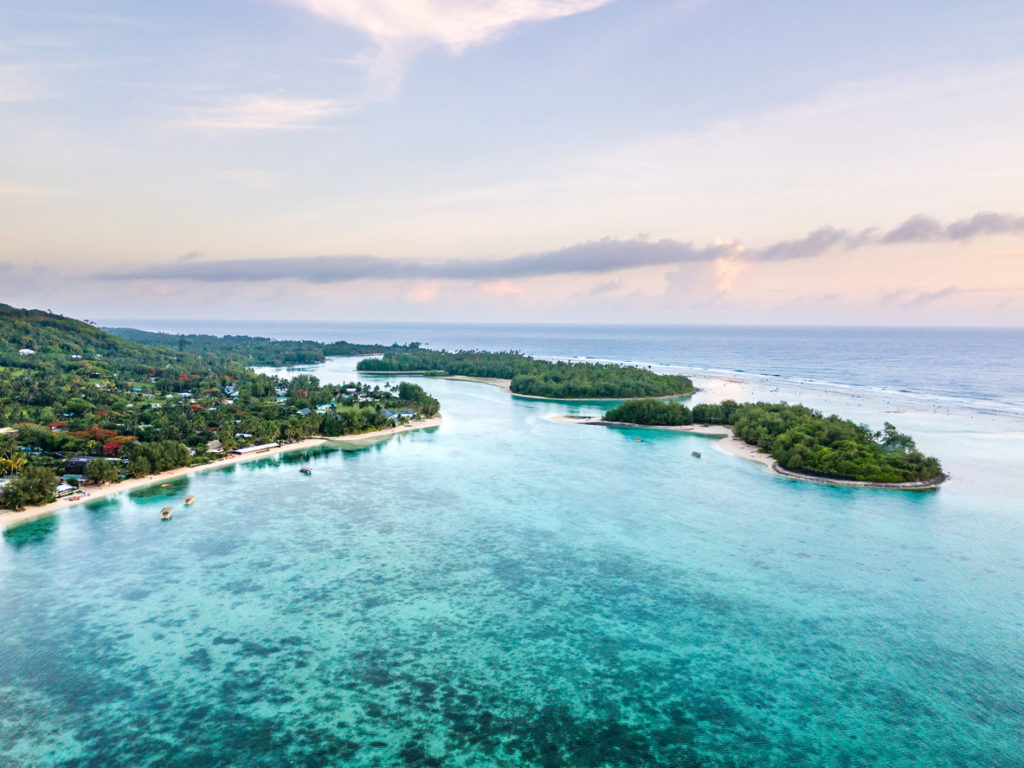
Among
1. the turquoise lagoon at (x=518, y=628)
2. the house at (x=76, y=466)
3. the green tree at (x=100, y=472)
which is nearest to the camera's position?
the turquoise lagoon at (x=518, y=628)

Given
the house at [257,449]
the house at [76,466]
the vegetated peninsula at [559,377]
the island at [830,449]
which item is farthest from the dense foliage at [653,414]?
the house at [76,466]

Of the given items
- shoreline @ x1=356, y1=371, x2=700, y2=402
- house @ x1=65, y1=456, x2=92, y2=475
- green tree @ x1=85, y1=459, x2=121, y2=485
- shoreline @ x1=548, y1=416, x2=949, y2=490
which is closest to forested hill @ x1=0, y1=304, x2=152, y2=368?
shoreline @ x1=356, y1=371, x2=700, y2=402

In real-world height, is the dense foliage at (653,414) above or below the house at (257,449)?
above

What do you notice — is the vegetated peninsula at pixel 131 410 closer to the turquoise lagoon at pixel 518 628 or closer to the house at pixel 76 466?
the house at pixel 76 466

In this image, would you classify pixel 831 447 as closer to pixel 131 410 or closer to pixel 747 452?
pixel 747 452

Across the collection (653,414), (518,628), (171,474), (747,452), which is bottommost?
(518,628)

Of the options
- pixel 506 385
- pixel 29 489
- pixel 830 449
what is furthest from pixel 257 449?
pixel 506 385
